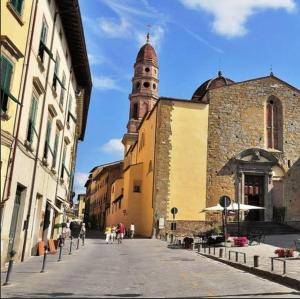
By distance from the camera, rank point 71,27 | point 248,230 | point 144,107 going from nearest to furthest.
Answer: point 71,27 < point 248,230 < point 144,107

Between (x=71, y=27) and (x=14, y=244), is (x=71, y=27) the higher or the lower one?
the higher one

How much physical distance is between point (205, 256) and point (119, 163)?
1946 inches

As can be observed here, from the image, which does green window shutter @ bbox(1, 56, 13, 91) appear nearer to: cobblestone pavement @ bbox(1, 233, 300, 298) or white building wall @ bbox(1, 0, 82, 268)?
white building wall @ bbox(1, 0, 82, 268)

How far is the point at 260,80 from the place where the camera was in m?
38.4

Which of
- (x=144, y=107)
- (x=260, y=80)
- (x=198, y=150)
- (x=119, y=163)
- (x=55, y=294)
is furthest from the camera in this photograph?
(x=119, y=163)

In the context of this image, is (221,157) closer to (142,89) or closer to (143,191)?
(143,191)

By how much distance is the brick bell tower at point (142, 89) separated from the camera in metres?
61.4

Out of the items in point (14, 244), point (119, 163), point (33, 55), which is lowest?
point (14, 244)

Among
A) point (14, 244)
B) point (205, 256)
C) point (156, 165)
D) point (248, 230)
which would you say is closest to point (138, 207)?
point (156, 165)

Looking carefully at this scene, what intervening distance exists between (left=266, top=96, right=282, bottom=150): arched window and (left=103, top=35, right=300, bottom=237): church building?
83mm

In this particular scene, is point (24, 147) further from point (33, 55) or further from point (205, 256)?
point (205, 256)

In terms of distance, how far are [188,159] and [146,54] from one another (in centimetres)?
3123

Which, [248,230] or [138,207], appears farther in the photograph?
[138,207]

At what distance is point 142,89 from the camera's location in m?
61.6
